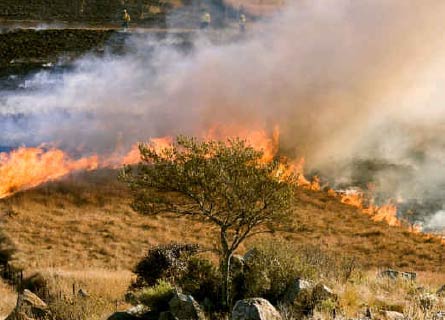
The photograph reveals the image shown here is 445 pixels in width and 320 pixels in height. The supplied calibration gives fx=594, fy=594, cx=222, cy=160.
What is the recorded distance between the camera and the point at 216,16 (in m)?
86.0

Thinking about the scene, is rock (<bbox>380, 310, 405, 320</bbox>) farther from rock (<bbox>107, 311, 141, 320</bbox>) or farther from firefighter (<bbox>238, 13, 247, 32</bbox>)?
firefighter (<bbox>238, 13, 247, 32</bbox>)

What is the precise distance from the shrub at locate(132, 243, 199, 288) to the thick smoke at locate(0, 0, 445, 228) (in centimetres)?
1908

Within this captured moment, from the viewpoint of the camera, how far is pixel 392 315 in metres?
→ 16.4

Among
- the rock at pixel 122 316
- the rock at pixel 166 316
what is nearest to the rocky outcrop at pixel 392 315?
the rock at pixel 166 316

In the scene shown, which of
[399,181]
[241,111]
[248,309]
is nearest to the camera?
[248,309]

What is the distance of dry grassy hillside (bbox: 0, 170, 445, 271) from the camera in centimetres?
3466

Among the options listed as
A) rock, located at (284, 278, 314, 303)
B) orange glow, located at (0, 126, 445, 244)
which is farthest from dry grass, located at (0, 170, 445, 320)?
rock, located at (284, 278, 314, 303)

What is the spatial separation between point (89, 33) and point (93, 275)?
168 feet

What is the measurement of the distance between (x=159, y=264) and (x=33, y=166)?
19.1 meters

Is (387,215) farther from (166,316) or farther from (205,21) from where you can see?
(205,21)

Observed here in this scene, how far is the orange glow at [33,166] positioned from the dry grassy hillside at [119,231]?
1.02m

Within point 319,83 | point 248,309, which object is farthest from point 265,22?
point 248,309

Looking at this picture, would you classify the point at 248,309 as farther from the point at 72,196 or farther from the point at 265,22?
the point at 265,22

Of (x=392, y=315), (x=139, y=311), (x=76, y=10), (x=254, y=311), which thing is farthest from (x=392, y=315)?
(x=76, y=10)
